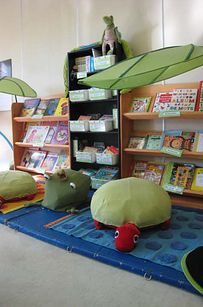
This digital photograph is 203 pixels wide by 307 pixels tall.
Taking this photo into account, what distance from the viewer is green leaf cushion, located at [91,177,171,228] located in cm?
218

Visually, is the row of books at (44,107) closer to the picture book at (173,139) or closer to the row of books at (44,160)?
the row of books at (44,160)

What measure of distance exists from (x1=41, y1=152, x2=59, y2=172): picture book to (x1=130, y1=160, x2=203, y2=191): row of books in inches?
50.1

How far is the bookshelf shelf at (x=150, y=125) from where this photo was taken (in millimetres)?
2875

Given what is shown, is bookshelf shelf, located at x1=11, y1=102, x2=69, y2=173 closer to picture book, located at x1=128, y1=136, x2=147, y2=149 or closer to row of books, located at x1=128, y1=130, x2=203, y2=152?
picture book, located at x1=128, y1=136, x2=147, y2=149

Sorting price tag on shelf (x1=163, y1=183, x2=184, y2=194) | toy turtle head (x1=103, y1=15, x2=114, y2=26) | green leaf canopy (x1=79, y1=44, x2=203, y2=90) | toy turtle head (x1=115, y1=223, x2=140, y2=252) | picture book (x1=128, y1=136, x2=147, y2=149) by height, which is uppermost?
toy turtle head (x1=103, y1=15, x2=114, y2=26)

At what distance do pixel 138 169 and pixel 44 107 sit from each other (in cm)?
180

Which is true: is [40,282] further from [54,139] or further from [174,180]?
[54,139]

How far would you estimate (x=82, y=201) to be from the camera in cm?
294

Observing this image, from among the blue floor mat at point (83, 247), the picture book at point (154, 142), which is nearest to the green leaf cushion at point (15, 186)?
the blue floor mat at point (83, 247)

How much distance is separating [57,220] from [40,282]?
2.78 feet

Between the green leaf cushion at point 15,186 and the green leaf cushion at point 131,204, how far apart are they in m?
1.05

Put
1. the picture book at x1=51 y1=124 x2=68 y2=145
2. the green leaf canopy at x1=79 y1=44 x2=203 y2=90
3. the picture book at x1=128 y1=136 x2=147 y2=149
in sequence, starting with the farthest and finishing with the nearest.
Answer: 1. the picture book at x1=51 y1=124 x2=68 y2=145
2. the picture book at x1=128 y1=136 x2=147 y2=149
3. the green leaf canopy at x1=79 y1=44 x2=203 y2=90

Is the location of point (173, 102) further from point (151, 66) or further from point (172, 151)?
point (151, 66)

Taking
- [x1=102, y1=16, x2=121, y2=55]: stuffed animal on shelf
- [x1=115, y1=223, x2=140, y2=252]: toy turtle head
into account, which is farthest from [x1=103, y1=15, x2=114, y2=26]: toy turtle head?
[x1=115, y1=223, x2=140, y2=252]: toy turtle head
